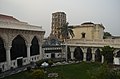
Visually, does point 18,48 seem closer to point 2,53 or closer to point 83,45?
point 2,53

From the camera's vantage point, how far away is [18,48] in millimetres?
42094

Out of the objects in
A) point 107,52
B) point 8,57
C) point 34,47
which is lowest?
point 8,57

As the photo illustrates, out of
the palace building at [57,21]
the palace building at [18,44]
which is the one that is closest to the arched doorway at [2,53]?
the palace building at [18,44]

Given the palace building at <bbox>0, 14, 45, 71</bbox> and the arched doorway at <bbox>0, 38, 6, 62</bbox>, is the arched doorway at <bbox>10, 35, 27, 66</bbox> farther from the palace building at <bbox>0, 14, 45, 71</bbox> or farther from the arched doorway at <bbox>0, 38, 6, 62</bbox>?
the arched doorway at <bbox>0, 38, 6, 62</bbox>

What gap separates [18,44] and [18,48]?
0.90 metres

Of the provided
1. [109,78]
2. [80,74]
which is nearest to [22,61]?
[80,74]

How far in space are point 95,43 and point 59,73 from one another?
16.2 metres

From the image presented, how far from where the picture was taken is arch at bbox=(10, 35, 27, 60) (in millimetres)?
40472

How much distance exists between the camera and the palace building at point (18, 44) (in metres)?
36.7

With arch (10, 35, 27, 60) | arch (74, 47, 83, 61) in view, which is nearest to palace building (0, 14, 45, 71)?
arch (10, 35, 27, 60)

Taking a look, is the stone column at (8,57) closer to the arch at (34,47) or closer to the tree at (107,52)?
the arch at (34,47)

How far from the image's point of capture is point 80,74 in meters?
33.4

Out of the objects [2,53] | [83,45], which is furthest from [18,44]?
[83,45]

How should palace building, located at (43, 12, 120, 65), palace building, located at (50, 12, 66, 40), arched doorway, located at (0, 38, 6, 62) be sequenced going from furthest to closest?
palace building, located at (50, 12, 66, 40) → palace building, located at (43, 12, 120, 65) → arched doorway, located at (0, 38, 6, 62)
